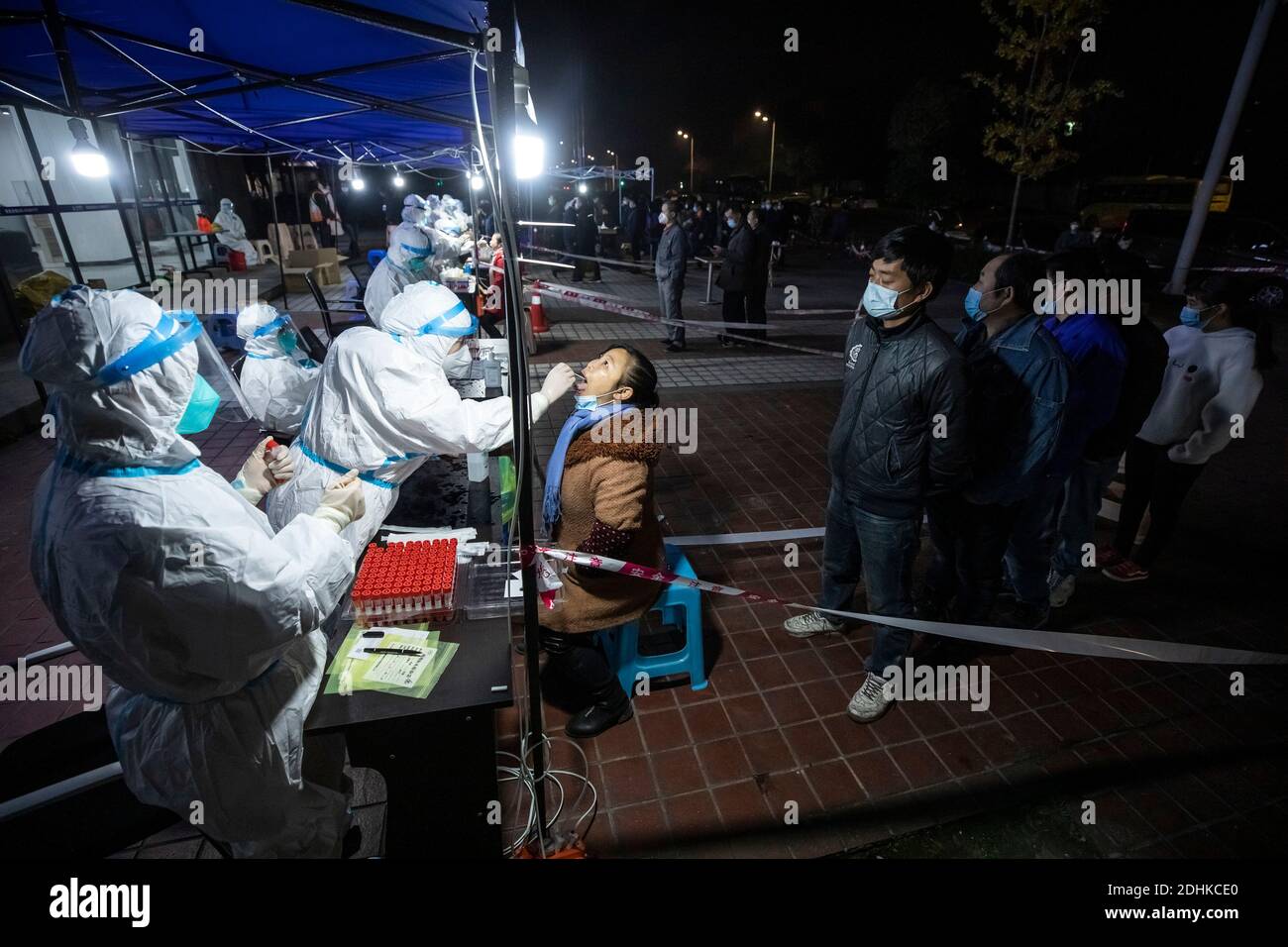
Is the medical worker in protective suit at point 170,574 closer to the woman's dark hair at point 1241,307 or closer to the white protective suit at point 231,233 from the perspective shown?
the woman's dark hair at point 1241,307

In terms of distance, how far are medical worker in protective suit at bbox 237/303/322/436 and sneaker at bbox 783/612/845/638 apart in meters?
4.29

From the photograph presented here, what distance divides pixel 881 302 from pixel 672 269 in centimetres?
743

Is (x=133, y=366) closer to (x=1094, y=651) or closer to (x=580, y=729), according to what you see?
(x=580, y=729)

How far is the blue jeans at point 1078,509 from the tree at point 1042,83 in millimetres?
15068

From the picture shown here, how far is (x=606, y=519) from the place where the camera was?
8.68 ft

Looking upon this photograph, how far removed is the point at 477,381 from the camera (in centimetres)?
523

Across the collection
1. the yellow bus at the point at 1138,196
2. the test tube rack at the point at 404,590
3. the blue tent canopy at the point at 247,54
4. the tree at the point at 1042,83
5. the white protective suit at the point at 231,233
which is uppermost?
the tree at the point at 1042,83

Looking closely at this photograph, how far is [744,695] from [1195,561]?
396 cm

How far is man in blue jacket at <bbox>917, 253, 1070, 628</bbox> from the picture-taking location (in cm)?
307

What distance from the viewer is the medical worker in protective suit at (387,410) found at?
10.3 ft

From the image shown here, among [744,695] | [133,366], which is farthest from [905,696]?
[133,366]

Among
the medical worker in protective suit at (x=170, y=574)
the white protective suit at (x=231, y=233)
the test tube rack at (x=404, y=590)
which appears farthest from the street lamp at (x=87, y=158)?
the white protective suit at (x=231, y=233)

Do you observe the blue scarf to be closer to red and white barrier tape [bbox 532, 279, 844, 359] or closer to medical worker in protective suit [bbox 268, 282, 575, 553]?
medical worker in protective suit [bbox 268, 282, 575, 553]
